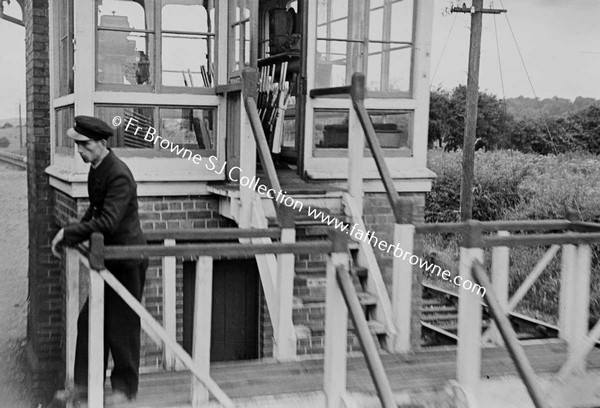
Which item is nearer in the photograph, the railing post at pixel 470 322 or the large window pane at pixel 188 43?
the railing post at pixel 470 322

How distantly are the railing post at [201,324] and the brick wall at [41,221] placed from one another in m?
4.54

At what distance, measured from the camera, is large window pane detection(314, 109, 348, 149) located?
7.51 meters

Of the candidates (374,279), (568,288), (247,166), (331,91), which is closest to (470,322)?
(568,288)

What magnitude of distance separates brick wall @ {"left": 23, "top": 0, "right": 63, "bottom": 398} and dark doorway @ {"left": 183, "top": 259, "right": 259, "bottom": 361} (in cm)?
188

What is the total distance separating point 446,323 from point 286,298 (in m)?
7.38

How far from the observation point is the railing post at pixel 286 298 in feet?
17.7

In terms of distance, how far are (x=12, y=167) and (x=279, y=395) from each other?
2713 cm

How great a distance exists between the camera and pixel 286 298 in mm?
5492

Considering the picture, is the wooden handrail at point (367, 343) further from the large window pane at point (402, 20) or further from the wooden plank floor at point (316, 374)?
the large window pane at point (402, 20)

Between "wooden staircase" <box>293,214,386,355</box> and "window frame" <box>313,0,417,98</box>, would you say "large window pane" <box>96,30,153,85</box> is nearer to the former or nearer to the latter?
"window frame" <box>313,0,417,98</box>

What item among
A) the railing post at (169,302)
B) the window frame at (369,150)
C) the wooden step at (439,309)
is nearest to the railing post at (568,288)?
the window frame at (369,150)

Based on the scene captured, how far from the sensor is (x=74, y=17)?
7062mm

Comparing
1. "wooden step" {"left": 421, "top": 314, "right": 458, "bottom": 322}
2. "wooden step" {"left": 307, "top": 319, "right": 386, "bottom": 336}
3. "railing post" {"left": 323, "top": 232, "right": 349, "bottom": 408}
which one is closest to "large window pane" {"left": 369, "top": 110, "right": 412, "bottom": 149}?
"wooden step" {"left": 307, "top": 319, "right": 386, "bottom": 336}

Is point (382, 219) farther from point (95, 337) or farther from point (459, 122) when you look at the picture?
point (459, 122)
